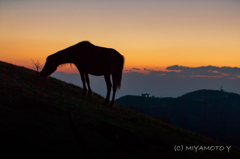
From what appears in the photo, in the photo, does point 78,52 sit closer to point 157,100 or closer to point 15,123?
point 15,123

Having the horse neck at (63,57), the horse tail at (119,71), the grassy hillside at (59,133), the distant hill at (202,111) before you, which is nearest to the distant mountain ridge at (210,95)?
the distant hill at (202,111)

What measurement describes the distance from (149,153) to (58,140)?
3.08m

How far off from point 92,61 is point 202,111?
49489 mm

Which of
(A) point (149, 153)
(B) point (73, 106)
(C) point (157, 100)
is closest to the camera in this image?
(A) point (149, 153)

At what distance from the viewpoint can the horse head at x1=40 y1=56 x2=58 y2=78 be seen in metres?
17.2

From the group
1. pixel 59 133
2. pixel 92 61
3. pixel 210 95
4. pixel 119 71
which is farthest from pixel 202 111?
pixel 59 133

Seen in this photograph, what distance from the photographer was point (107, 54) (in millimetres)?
15383

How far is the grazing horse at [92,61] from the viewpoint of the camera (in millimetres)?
15406

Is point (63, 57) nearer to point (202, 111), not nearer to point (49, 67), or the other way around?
point (49, 67)

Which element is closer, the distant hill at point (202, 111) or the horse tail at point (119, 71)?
the horse tail at point (119, 71)

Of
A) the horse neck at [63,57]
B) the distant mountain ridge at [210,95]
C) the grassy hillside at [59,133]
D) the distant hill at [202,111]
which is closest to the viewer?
the grassy hillside at [59,133]

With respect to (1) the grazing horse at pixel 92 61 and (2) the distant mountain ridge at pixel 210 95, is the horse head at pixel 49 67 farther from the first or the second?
(2) the distant mountain ridge at pixel 210 95

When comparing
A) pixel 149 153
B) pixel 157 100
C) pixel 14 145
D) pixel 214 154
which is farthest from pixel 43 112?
pixel 157 100

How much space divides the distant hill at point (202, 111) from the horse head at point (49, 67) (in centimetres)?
2983
